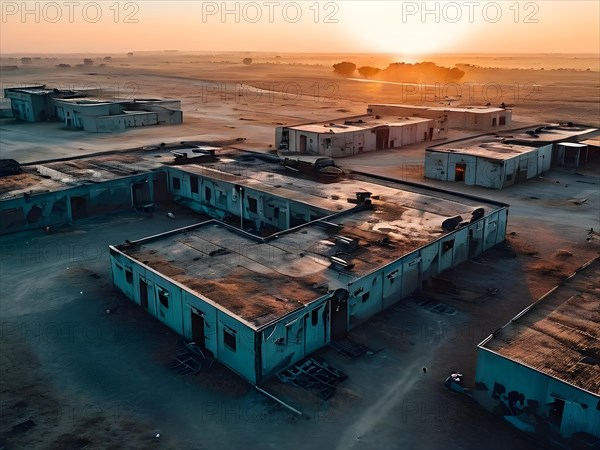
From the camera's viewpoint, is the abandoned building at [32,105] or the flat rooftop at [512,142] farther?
the abandoned building at [32,105]

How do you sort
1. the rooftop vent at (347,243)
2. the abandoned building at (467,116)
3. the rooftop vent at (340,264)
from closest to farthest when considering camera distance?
the rooftop vent at (340,264) < the rooftop vent at (347,243) < the abandoned building at (467,116)

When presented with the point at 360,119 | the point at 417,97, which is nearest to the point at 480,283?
the point at 360,119

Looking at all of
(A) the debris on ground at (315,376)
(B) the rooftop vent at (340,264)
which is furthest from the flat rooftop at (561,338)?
(B) the rooftop vent at (340,264)

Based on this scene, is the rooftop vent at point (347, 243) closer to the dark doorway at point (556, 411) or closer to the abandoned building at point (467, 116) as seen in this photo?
the dark doorway at point (556, 411)

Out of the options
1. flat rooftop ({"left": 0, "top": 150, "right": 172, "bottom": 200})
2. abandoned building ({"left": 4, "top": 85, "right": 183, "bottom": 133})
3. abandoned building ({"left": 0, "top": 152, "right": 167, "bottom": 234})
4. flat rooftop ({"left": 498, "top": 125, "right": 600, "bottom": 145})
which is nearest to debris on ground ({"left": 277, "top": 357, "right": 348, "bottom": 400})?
abandoned building ({"left": 0, "top": 152, "right": 167, "bottom": 234})

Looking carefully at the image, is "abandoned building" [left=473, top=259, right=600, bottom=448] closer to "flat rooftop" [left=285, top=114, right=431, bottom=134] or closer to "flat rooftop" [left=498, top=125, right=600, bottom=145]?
"flat rooftop" [left=498, top=125, right=600, bottom=145]

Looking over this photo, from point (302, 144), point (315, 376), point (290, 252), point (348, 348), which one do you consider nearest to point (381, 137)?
point (302, 144)

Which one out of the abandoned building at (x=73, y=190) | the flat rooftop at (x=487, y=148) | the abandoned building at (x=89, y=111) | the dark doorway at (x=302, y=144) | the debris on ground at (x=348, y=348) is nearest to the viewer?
the debris on ground at (x=348, y=348)
